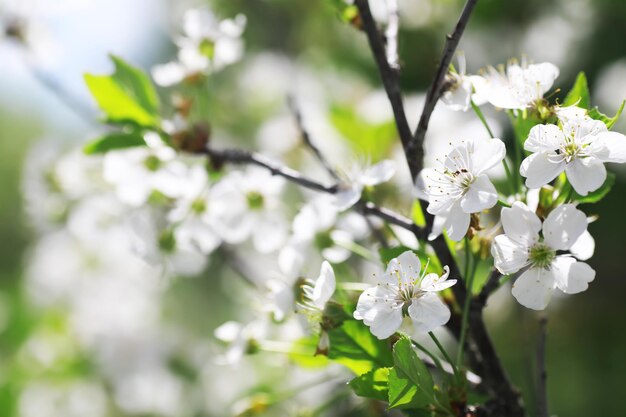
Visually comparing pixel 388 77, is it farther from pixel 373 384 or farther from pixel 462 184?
pixel 373 384

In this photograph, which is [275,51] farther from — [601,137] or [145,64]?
[601,137]

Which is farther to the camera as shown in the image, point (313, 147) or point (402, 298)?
point (313, 147)

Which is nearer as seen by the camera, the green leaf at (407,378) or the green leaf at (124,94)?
the green leaf at (407,378)

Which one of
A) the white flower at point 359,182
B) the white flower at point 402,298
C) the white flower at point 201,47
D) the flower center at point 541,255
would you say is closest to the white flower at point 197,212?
the white flower at point 201,47

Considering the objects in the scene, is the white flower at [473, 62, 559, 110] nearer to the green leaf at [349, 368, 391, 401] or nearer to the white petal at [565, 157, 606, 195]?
the white petal at [565, 157, 606, 195]

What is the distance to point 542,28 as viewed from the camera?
1567 millimetres

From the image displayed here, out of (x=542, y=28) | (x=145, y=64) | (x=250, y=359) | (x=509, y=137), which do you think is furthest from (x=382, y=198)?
(x=145, y=64)

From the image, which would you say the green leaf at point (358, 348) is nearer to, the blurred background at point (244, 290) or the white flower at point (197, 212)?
the white flower at point (197, 212)

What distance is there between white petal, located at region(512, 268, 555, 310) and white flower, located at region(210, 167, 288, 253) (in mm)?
397

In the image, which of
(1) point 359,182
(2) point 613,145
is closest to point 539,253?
(2) point 613,145

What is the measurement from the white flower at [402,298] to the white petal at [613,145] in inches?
6.2

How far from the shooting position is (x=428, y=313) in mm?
589

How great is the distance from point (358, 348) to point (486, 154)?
21cm

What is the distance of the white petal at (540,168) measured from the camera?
1.83 feet
